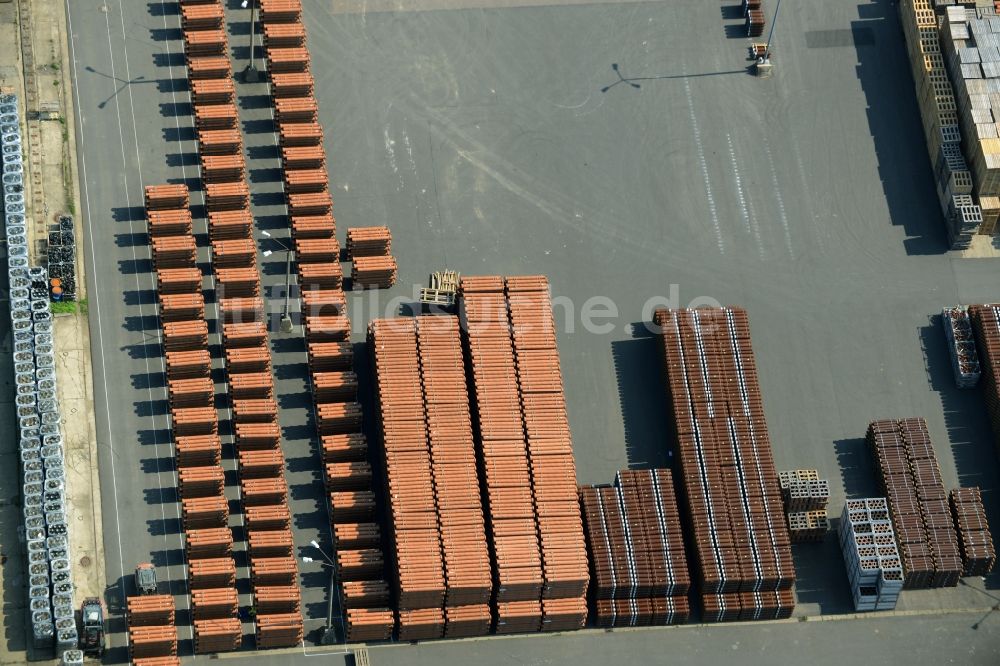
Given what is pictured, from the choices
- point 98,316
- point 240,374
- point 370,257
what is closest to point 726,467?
point 370,257

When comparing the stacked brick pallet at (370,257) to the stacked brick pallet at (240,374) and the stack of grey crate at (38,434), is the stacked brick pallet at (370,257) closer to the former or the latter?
the stacked brick pallet at (240,374)

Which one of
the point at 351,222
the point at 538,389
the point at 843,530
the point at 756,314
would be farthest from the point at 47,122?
the point at 843,530

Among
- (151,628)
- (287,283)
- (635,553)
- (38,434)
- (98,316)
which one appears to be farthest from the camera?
(287,283)

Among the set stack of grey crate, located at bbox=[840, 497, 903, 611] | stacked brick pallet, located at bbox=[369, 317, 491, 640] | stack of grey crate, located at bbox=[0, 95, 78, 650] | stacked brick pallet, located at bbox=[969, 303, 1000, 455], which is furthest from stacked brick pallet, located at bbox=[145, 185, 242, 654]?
stacked brick pallet, located at bbox=[969, 303, 1000, 455]

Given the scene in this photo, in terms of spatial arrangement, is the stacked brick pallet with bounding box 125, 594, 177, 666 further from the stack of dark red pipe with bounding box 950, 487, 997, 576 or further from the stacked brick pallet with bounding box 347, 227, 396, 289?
the stack of dark red pipe with bounding box 950, 487, 997, 576

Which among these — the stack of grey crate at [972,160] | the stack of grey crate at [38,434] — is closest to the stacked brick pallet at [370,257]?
the stack of grey crate at [38,434]

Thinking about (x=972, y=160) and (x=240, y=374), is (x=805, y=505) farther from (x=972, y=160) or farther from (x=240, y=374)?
(x=240, y=374)
